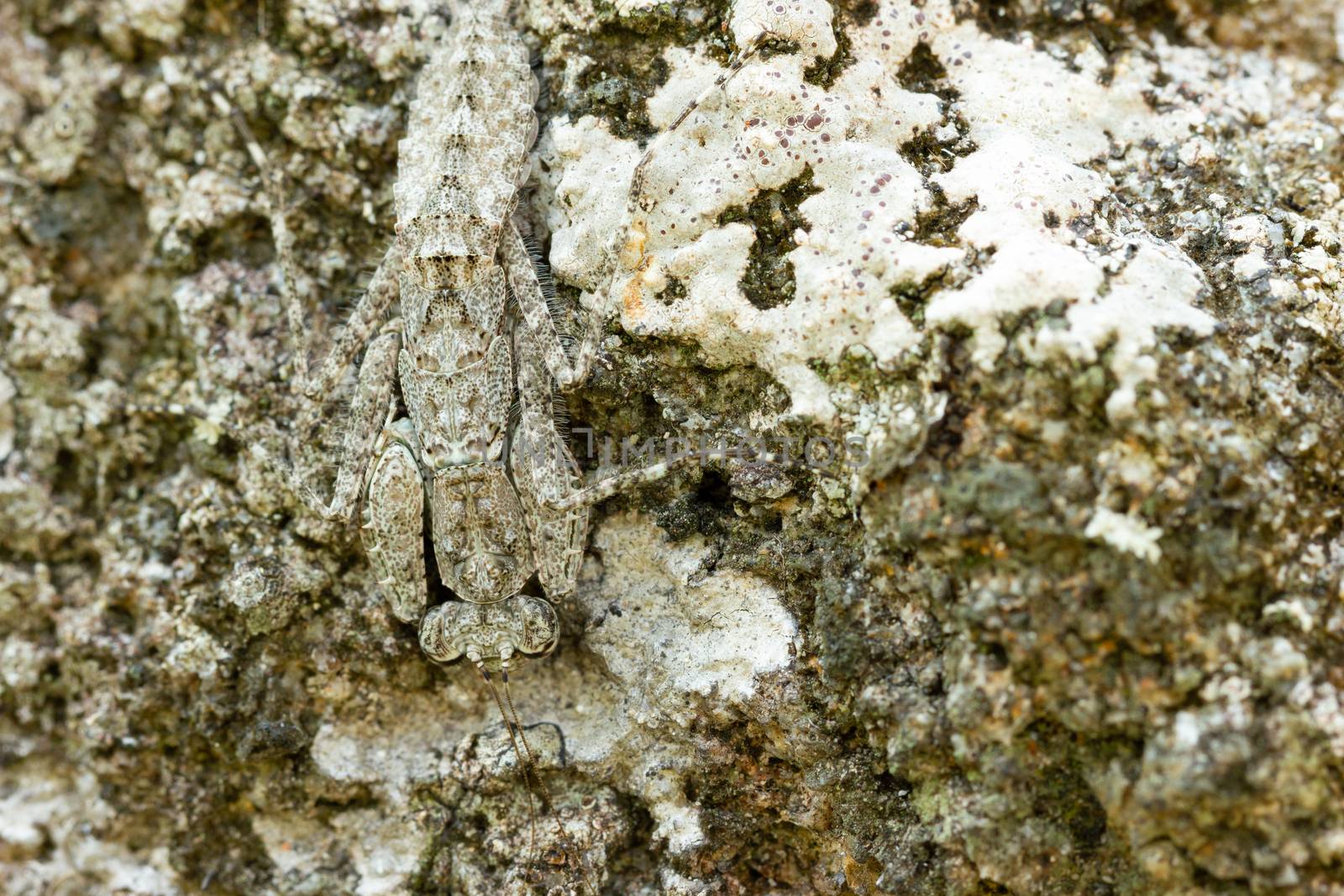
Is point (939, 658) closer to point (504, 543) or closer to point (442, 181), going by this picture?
point (504, 543)

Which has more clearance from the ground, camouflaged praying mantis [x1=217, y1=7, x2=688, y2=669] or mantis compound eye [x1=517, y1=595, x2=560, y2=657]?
camouflaged praying mantis [x1=217, y1=7, x2=688, y2=669]

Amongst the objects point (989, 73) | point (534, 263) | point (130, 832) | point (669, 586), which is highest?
point (989, 73)

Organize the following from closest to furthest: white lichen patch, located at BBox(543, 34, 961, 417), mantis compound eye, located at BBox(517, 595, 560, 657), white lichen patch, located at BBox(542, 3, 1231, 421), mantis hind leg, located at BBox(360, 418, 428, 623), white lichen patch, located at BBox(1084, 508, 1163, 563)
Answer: white lichen patch, located at BBox(1084, 508, 1163, 563) < white lichen patch, located at BBox(542, 3, 1231, 421) < white lichen patch, located at BBox(543, 34, 961, 417) < mantis compound eye, located at BBox(517, 595, 560, 657) < mantis hind leg, located at BBox(360, 418, 428, 623)

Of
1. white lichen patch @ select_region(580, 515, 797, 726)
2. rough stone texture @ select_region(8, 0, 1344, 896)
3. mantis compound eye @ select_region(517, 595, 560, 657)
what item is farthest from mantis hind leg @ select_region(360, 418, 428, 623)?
white lichen patch @ select_region(580, 515, 797, 726)

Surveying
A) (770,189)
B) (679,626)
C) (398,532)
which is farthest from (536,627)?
(770,189)

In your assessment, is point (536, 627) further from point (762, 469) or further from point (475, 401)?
point (762, 469)

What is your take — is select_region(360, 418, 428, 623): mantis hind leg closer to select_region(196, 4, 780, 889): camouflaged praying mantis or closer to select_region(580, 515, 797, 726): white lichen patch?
select_region(196, 4, 780, 889): camouflaged praying mantis

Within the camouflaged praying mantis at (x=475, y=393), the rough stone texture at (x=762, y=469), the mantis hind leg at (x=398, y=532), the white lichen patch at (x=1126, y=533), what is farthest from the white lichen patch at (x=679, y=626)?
the white lichen patch at (x=1126, y=533)

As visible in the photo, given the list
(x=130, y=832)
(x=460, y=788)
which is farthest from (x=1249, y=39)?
(x=130, y=832)
